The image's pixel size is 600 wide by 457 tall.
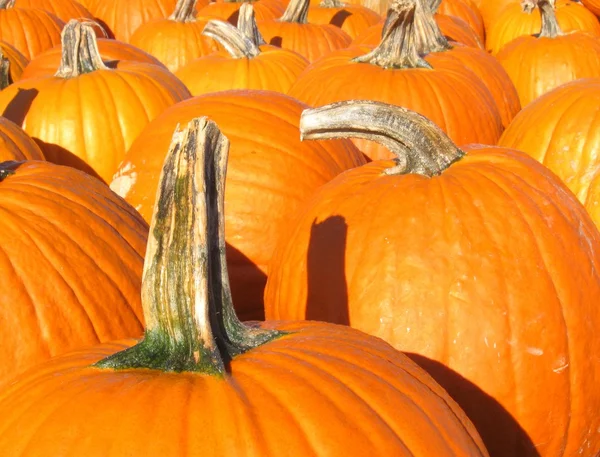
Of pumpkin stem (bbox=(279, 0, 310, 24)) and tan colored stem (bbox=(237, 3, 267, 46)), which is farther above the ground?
pumpkin stem (bbox=(279, 0, 310, 24))

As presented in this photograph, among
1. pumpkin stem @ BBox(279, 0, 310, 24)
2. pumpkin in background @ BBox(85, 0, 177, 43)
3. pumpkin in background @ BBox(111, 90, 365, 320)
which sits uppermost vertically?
pumpkin in background @ BBox(85, 0, 177, 43)

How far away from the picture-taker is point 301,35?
640 centimetres

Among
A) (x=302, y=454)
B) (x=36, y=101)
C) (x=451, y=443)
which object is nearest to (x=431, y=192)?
(x=451, y=443)

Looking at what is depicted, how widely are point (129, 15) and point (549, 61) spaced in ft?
13.8

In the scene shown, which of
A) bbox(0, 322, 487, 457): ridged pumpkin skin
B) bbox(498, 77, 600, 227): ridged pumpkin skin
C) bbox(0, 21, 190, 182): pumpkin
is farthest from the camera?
bbox(0, 21, 190, 182): pumpkin

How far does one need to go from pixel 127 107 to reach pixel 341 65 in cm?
109

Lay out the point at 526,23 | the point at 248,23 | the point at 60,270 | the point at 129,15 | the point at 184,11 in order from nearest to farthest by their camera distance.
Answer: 1. the point at 60,270
2. the point at 248,23
3. the point at 184,11
4. the point at 526,23
5. the point at 129,15

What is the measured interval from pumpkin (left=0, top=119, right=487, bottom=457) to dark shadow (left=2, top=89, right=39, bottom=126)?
284 centimetres

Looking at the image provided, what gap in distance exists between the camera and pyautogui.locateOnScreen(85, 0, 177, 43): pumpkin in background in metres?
8.04

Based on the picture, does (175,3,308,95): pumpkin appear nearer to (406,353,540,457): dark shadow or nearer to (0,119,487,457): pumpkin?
(406,353,540,457): dark shadow

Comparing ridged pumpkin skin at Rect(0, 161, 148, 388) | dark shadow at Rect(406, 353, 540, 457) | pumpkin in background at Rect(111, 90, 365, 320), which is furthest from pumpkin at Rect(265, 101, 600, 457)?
pumpkin in background at Rect(111, 90, 365, 320)

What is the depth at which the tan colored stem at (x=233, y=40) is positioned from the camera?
16.3 ft

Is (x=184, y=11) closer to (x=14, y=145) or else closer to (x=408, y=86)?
(x=408, y=86)

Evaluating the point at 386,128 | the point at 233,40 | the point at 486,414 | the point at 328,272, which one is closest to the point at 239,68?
the point at 233,40
